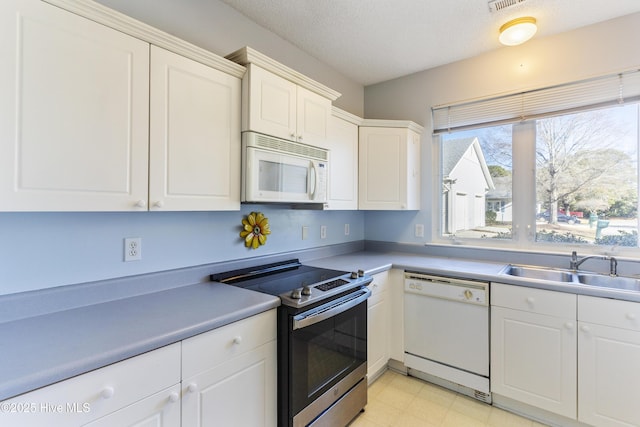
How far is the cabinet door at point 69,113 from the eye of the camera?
1.04 metres

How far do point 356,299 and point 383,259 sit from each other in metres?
0.88

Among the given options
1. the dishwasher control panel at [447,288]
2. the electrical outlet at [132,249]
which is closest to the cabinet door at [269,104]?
the electrical outlet at [132,249]

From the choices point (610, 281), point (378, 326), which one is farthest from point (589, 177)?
point (378, 326)

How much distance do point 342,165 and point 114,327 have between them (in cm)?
193

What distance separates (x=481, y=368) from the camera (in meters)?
2.14

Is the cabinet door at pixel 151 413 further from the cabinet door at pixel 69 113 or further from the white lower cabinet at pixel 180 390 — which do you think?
the cabinet door at pixel 69 113

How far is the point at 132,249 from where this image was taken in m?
1.57

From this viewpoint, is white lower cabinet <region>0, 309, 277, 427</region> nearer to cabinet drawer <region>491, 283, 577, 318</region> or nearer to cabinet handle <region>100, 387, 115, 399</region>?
cabinet handle <region>100, 387, 115, 399</region>

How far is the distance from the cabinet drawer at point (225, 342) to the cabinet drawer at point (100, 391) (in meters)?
0.05

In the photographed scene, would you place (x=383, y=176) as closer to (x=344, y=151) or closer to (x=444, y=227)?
(x=344, y=151)

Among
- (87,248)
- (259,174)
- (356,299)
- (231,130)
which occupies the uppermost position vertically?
(231,130)

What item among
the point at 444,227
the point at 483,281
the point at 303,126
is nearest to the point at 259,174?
the point at 303,126

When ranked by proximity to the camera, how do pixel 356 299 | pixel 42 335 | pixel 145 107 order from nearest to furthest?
pixel 42 335 → pixel 145 107 → pixel 356 299

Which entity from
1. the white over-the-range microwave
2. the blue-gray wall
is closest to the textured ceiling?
the white over-the-range microwave
